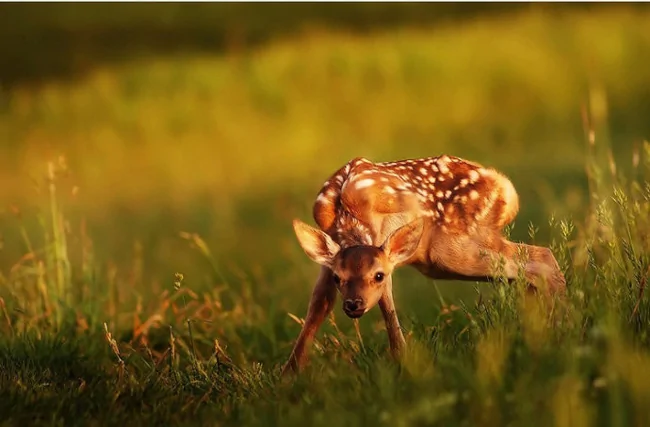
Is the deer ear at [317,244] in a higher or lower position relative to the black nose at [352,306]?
higher

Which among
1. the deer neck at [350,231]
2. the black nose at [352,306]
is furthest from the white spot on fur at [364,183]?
the black nose at [352,306]

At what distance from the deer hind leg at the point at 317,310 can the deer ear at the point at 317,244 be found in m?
0.31

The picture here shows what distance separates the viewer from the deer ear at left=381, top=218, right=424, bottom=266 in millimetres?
5477

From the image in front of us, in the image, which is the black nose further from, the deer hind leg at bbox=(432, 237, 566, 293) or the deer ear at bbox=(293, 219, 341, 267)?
the deer hind leg at bbox=(432, 237, 566, 293)

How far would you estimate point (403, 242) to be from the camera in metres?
5.50

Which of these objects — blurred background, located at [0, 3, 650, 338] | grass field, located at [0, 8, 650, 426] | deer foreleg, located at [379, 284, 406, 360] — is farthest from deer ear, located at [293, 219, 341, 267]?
blurred background, located at [0, 3, 650, 338]

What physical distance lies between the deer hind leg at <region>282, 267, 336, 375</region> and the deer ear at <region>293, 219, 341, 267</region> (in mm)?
312

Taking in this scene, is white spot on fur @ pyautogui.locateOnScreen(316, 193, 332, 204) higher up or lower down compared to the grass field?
higher up

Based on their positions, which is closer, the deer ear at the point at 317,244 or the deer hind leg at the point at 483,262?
the deer ear at the point at 317,244

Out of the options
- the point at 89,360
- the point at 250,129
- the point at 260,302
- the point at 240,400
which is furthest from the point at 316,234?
the point at 250,129

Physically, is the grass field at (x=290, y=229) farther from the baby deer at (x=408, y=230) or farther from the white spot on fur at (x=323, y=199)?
the white spot on fur at (x=323, y=199)

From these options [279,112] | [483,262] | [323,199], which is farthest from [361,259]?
[279,112]

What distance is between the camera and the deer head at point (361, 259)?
5324 millimetres

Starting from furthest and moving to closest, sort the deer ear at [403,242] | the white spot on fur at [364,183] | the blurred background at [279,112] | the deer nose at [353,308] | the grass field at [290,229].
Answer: the blurred background at [279,112]
the white spot on fur at [364,183]
the deer ear at [403,242]
the deer nose at [353,308]
the grass field at [290,229]
